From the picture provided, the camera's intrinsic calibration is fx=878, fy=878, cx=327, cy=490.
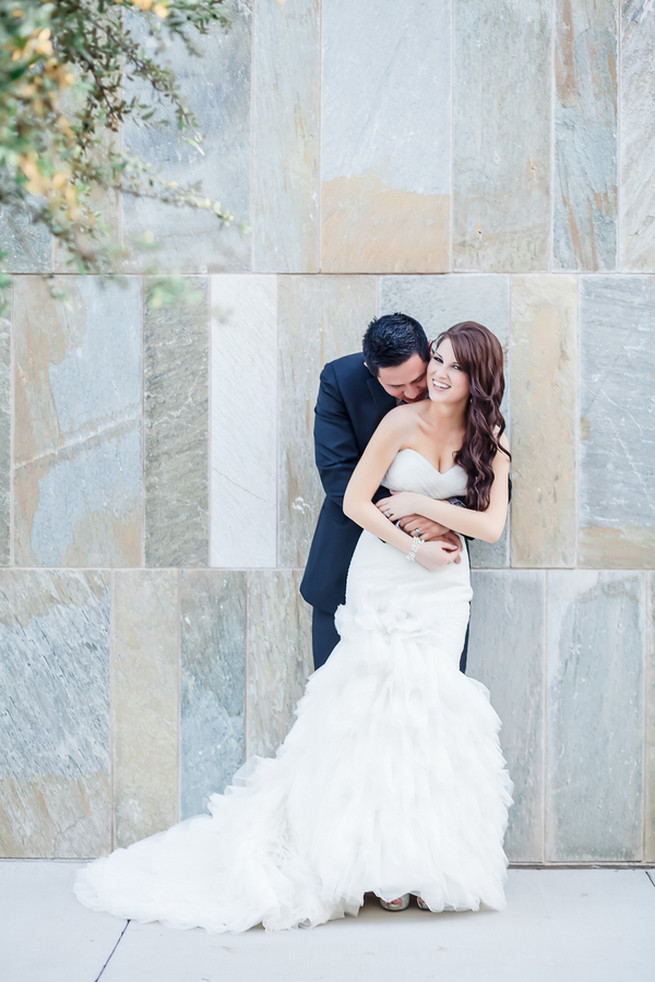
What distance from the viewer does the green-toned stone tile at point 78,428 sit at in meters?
3.91

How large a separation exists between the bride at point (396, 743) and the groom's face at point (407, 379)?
3.1 inches

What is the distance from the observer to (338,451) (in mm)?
3551

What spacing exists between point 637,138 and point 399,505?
1997 mm

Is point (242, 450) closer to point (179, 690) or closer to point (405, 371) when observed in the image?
point (405, 371)

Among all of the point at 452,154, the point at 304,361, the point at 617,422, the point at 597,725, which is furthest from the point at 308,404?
the point at 597,725

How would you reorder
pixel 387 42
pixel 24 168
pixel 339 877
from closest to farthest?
pixel 24 168 → pixel 339 877 → pixel 387 42

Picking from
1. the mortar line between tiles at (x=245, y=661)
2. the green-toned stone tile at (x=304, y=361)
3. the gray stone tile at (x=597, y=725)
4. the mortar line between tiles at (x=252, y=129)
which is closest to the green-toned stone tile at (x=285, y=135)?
the mortar line between tiles at (x=252, y=129)

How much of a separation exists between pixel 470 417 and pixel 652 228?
1.39 m

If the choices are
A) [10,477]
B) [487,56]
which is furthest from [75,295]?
[487,56]

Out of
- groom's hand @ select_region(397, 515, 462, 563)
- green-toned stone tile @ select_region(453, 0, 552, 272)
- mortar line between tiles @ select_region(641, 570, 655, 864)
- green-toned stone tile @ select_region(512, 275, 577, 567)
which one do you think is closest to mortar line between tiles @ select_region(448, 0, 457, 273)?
green-toned stone tile @ select_region(453, 0, 552, 272)

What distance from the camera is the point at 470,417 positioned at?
325 centimetres

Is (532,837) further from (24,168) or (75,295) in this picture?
(24,168)

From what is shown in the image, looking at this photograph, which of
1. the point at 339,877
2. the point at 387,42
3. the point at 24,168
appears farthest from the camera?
the point at 387,42

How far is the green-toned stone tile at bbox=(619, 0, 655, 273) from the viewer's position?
3.82 m
